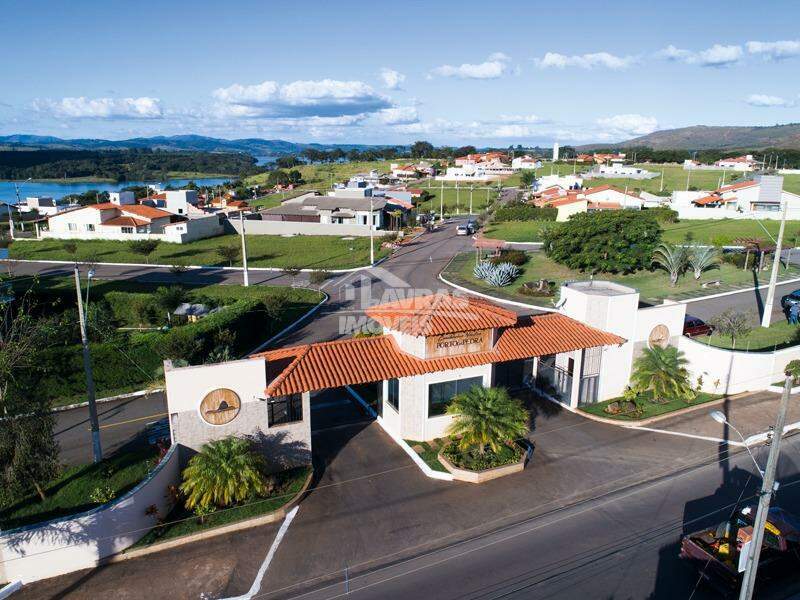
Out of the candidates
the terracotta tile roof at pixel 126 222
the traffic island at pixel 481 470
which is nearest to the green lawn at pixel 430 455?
the traffic island at pixel 481 470

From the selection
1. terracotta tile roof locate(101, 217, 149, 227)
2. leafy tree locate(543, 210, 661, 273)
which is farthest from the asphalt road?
terracotta tile roof locate(101, 217, 149, 227)

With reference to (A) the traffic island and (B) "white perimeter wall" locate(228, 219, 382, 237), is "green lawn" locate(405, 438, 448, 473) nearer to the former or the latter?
(A) the traffic island

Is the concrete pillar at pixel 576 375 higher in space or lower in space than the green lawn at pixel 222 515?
higher

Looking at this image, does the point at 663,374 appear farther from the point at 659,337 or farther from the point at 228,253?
the point at 228,253

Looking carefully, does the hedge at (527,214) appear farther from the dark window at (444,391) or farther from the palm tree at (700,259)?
the dark window at (444,391)

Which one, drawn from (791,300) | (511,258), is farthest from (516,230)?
(791,300)

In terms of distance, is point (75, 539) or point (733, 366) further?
point (733, 366)
